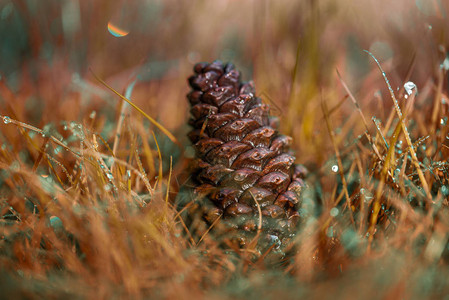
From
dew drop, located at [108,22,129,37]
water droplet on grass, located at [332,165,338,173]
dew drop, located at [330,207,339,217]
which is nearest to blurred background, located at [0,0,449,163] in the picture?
dew drop, located at [108,22,129,37]

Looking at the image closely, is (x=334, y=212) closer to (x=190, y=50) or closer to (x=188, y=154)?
(x=188, y=154)

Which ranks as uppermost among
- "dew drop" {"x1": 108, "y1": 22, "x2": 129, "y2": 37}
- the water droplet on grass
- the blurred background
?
"dew drop" {"x1": 108, "y1": 22, "x2": 129, "y2": 37}

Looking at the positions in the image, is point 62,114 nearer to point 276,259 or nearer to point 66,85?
point 66,85

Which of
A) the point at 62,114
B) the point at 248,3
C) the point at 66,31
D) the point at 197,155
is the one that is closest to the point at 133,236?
the point at 197,155

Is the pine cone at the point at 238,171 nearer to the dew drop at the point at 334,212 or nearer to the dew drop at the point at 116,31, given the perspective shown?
the dew drop at the point at 334,212

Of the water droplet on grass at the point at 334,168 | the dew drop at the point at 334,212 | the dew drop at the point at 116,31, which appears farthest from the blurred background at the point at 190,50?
the dew drop at the point at 334,212

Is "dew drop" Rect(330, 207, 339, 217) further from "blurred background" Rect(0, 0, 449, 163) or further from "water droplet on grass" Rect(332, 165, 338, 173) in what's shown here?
"blurred background" Rect(0, 0, 449, 163)
